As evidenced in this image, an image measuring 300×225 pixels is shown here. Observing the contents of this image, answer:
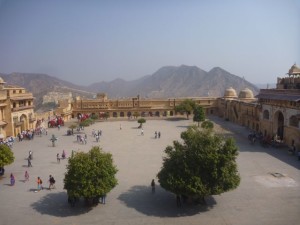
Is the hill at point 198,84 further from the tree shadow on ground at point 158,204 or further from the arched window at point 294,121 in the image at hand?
the tree shadow on ground at point 158,204

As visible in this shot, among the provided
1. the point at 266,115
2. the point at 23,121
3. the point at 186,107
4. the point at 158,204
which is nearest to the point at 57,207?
the point at 158,204

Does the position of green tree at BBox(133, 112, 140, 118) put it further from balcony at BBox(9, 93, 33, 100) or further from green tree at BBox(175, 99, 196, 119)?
balcony at BBox(9, 93, 33, 100)

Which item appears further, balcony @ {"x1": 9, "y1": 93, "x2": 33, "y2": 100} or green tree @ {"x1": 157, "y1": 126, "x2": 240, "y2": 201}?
balcony @ {"x1": 9, "y1": 93, "x2": 33, "y2": 100}

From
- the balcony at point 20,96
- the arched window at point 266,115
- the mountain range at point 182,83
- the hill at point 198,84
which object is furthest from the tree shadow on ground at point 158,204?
the hill at point 198,84

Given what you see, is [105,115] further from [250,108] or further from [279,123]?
[279,123]

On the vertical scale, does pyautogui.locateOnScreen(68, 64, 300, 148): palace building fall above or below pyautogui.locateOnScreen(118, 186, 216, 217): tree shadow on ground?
above

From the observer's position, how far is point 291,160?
22781mm

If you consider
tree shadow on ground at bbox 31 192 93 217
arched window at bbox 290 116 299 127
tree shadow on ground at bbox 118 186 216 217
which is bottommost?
tree shadow on ground at bbox 31 192 93 217

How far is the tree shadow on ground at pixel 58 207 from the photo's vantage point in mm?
14172

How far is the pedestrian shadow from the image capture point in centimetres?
1408

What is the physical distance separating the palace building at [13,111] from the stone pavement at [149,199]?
10062 millimetres

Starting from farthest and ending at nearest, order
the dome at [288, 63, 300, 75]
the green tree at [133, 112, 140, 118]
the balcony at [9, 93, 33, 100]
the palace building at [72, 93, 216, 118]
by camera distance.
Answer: the palace building at [72, 93, 216, 118]
the green tree at [133, 112, 140, 118]
the balcony at [9, 93, 33, 100]
the dome at [288, 63, 300, 75]

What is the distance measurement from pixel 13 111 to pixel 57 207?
2301cm

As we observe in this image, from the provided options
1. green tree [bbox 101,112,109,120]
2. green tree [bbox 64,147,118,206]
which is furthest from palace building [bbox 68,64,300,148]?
green tree [bbox 64,147,118,206]
